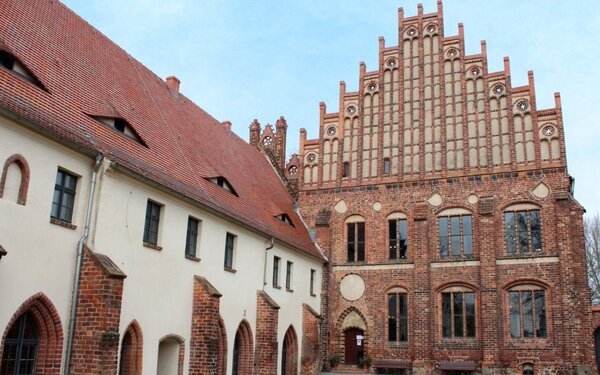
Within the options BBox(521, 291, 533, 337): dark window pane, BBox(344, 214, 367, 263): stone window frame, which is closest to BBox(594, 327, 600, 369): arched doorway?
BBox(521, 291, 533, 337): dark window pane

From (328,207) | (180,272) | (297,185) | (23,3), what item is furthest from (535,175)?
(23,3)

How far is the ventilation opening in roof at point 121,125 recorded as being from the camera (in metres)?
16.5

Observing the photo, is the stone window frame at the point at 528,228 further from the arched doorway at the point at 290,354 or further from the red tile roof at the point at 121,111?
the arched doorway at the point at 290,354

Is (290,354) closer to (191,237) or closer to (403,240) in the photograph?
(403,240)

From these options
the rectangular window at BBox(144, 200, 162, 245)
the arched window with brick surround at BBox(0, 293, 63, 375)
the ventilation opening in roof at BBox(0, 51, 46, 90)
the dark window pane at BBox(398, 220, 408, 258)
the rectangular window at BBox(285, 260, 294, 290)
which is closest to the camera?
the arched window with brick surround at BBox(0, 293, 63, 375)

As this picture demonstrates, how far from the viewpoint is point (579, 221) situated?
23.7 m

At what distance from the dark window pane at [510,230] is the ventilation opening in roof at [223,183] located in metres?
11.0

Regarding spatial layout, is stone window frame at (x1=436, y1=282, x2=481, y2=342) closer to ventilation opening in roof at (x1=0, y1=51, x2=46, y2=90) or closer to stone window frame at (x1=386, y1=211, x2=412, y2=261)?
stone window frame at (x1=386, y1=211, x2=412, y2=261)

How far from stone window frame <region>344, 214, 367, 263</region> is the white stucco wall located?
648cm

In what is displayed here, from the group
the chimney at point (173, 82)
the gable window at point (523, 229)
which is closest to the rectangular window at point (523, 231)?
the gable window at point (523, 229)

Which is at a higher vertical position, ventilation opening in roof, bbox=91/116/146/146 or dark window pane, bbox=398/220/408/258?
ventilation opening in roof, bbox=91/116/146/146

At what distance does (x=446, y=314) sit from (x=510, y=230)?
166 inches

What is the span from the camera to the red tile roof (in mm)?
14711

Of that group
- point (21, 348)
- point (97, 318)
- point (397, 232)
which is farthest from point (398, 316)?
point (21, 348)
